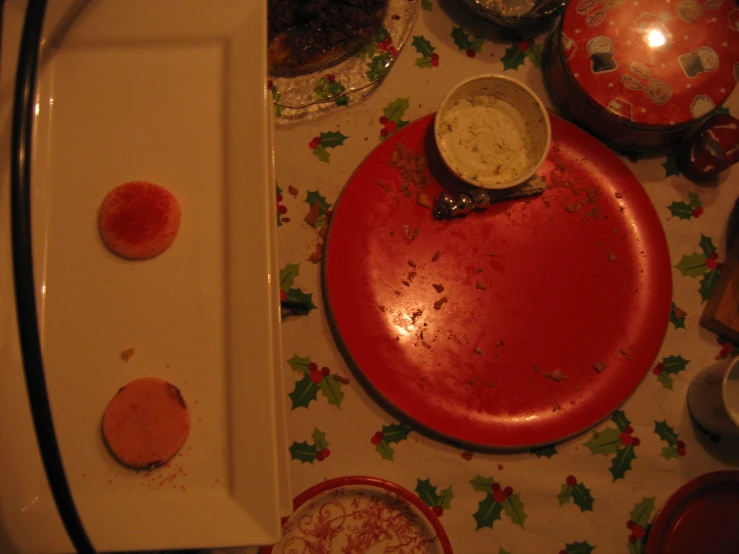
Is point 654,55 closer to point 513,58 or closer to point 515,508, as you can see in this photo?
point 513,58

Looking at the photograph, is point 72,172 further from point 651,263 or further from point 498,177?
point 651,263

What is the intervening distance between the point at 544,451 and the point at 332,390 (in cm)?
33

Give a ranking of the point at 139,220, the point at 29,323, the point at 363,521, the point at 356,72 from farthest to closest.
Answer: the point at 356,72, the point at 363,521, the point at 139,220, the point at 29,323

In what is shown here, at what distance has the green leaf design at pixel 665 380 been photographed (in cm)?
81

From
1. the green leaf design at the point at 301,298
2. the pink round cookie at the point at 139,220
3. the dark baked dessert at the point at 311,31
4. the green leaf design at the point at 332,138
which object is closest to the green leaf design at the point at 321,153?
the green leaf design at the point at 332,138

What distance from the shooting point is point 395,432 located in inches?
30.0

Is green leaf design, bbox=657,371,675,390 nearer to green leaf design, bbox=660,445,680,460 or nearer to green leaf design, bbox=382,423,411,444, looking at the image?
green leaf design, bbox=660,445,680,460

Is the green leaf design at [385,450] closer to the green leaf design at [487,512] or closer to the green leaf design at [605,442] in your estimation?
A: the green leaf design at [487,512]

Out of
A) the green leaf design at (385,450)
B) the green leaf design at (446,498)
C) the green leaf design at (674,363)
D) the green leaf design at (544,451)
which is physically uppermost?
the green leaf design at (674,363)

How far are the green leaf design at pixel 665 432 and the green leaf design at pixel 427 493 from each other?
0.36 m

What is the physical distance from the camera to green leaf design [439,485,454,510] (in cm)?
76

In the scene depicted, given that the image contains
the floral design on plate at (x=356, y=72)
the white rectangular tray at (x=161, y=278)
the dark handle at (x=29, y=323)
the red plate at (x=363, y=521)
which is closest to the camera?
the dark handle at (x=29, y=323)

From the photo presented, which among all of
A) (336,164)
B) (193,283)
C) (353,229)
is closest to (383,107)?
(336,164)

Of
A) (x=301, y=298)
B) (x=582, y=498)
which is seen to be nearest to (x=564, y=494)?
(x=582, y=498)
